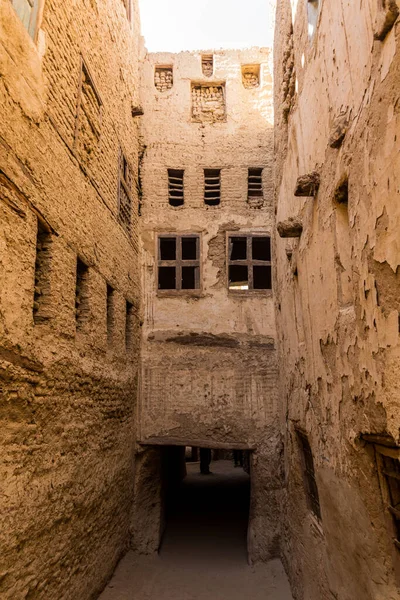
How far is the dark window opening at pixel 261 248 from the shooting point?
10.4 meters

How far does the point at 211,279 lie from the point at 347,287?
6.07 m

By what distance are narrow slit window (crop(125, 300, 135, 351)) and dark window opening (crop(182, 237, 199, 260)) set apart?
2.04m

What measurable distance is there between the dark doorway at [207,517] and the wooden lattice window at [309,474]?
342 centimetres

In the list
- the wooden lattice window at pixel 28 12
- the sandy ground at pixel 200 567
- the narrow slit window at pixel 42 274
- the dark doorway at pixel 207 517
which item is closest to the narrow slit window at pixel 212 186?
the narrow slit window at pixel 42 274

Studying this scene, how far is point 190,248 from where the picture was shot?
10984mm

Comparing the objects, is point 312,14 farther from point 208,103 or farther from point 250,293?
point 208,103

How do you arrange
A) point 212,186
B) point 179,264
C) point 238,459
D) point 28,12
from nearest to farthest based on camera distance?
point 28,12
point 179,264
point 212,186
point 238,459

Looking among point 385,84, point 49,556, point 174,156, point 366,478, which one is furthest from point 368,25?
point 174,156

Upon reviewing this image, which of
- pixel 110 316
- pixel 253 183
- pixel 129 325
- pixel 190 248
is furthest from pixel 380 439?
pixel 253 183

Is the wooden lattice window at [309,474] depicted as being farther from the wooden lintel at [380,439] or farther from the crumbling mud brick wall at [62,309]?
the crumbling mud brick wall at [62,309]

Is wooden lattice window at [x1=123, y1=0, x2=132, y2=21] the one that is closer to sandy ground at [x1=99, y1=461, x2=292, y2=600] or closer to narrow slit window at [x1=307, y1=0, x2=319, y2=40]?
narrow slit window at [x1=307, y1=0, x2=319, y2=40]

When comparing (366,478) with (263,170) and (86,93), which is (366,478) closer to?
(86,93)

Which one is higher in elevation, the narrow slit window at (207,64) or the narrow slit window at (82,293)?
the narrow slit window at (207,64)

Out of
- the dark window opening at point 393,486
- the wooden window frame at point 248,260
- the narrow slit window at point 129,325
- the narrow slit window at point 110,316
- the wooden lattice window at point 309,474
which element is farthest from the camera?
the wooden window frame at point 248,260
